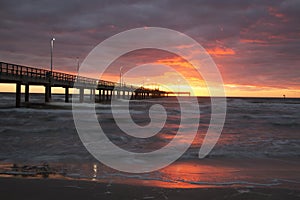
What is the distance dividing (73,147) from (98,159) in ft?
6.78

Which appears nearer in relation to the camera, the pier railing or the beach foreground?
the beach foreground

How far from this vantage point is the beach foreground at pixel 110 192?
453 centimetres

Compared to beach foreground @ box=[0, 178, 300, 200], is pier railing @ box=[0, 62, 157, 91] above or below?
above

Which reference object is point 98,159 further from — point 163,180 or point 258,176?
point 258,176

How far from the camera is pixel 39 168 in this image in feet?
20.7

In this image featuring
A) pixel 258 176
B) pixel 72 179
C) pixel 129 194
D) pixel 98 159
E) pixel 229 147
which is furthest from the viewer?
pixel 229 147

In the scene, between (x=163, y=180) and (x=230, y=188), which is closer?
(x=230, y=188)

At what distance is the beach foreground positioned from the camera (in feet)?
14.9

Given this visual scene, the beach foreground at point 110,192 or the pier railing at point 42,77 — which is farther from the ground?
the pier railing at point 42,77

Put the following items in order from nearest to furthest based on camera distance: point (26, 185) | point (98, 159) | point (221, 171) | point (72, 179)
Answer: point (26, 185), point (72, 179), point (221, 171), point (98, 159)

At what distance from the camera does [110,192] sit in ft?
15.5

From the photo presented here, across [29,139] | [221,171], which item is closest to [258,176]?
[221,171]

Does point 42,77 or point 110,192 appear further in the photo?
point 42,77

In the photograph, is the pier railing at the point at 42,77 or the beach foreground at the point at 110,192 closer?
the beach foreground at the point at 110,192
